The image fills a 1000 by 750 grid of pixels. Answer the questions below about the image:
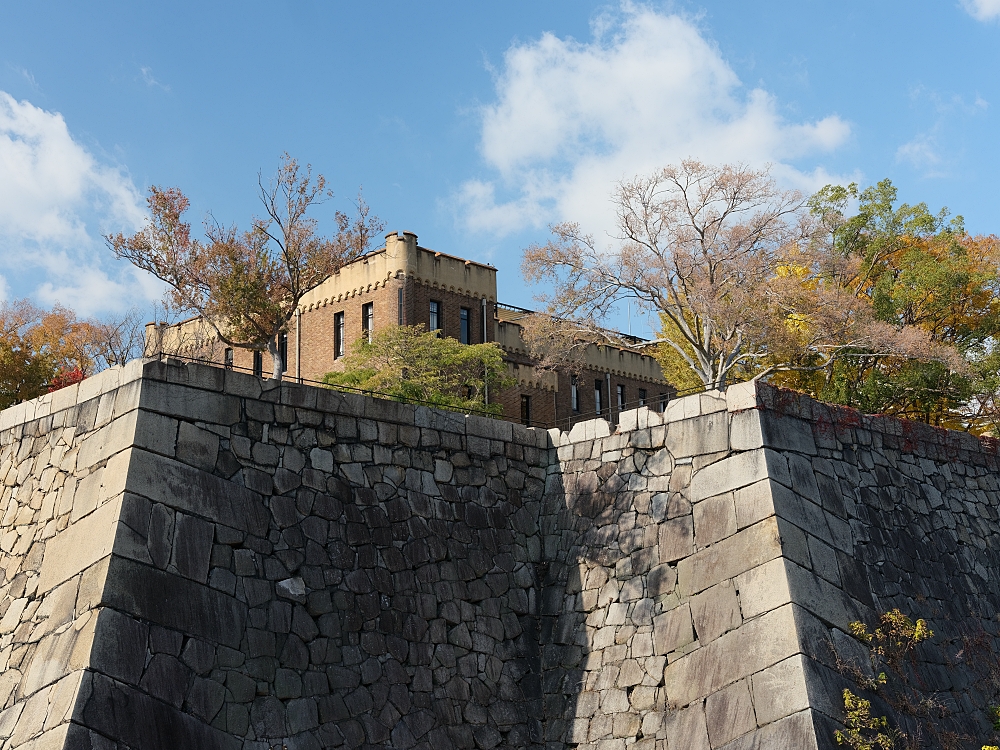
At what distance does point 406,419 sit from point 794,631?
5.71 m

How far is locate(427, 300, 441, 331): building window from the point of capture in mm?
38750

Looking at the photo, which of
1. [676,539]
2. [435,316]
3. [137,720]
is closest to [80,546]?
[137,720]

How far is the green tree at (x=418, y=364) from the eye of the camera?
104 feet

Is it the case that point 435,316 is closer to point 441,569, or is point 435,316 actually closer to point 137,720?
point 441,569

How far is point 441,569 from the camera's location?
46.5ft

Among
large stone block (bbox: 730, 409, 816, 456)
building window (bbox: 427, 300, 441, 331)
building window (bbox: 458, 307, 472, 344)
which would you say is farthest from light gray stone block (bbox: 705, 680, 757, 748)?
building window (bbox: 458, 307, 472, 344)

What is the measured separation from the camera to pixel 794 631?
1190 cm

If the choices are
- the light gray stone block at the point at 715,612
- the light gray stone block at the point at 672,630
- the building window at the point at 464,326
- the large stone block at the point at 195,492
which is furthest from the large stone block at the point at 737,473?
the building window at the point at 464,326

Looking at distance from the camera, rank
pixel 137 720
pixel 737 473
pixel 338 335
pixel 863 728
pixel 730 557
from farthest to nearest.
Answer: pixel 338 335
pixel 737 473
pixel 730 557
pixel 863 728
pixel 137 720

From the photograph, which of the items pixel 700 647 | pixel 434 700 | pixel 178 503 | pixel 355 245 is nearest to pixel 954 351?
pixel 355 245

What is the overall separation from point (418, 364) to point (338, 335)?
326 inches

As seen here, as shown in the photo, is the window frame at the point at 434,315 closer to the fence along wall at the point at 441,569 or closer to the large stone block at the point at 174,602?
the fence along wall at the point at 441,569

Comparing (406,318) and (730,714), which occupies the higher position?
(406,318)

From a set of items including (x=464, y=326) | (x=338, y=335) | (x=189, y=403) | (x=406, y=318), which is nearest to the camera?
(x=189, y=403)
